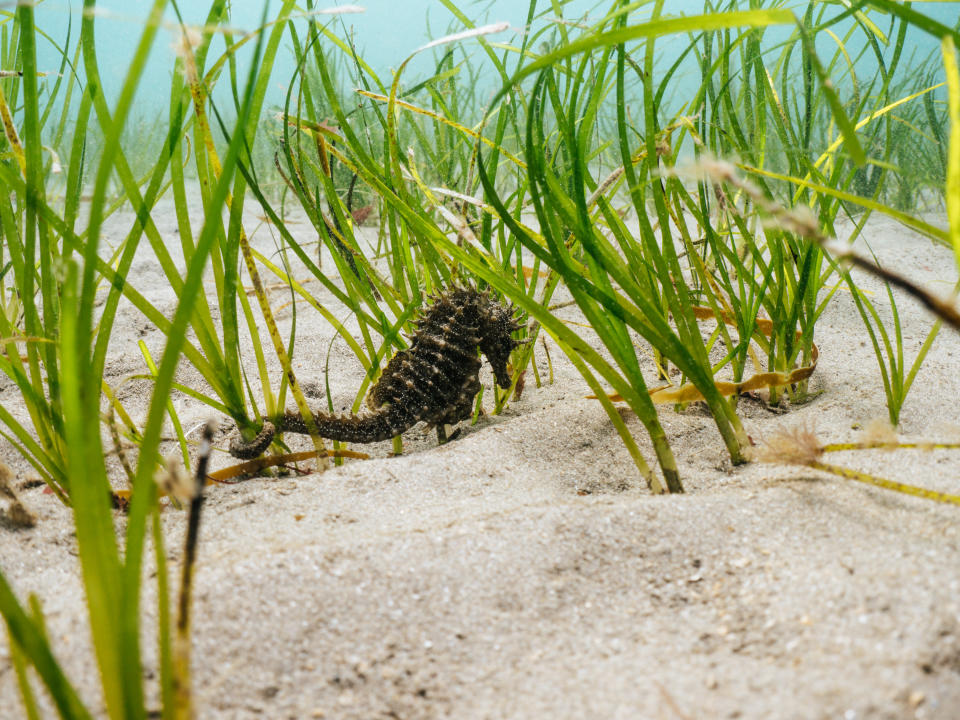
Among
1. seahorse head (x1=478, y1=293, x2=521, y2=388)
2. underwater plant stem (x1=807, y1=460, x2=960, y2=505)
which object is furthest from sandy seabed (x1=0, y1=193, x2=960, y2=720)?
seahorse head (x1=478, y1=293, x2=521, y2=388)

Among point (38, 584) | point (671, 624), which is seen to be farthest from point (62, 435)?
point (671, 624)

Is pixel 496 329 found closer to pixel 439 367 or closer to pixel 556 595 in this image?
pixel 439 367


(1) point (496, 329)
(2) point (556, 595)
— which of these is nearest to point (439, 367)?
(1) point (496, 329)

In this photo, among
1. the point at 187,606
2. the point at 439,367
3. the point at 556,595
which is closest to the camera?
the point at 187,606

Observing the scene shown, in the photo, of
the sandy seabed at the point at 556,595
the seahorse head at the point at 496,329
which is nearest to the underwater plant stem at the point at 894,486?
the sandy seabed at the point at 556,595

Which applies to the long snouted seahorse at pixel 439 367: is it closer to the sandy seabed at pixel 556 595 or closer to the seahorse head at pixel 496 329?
the seahorse head at pixel 496 329
